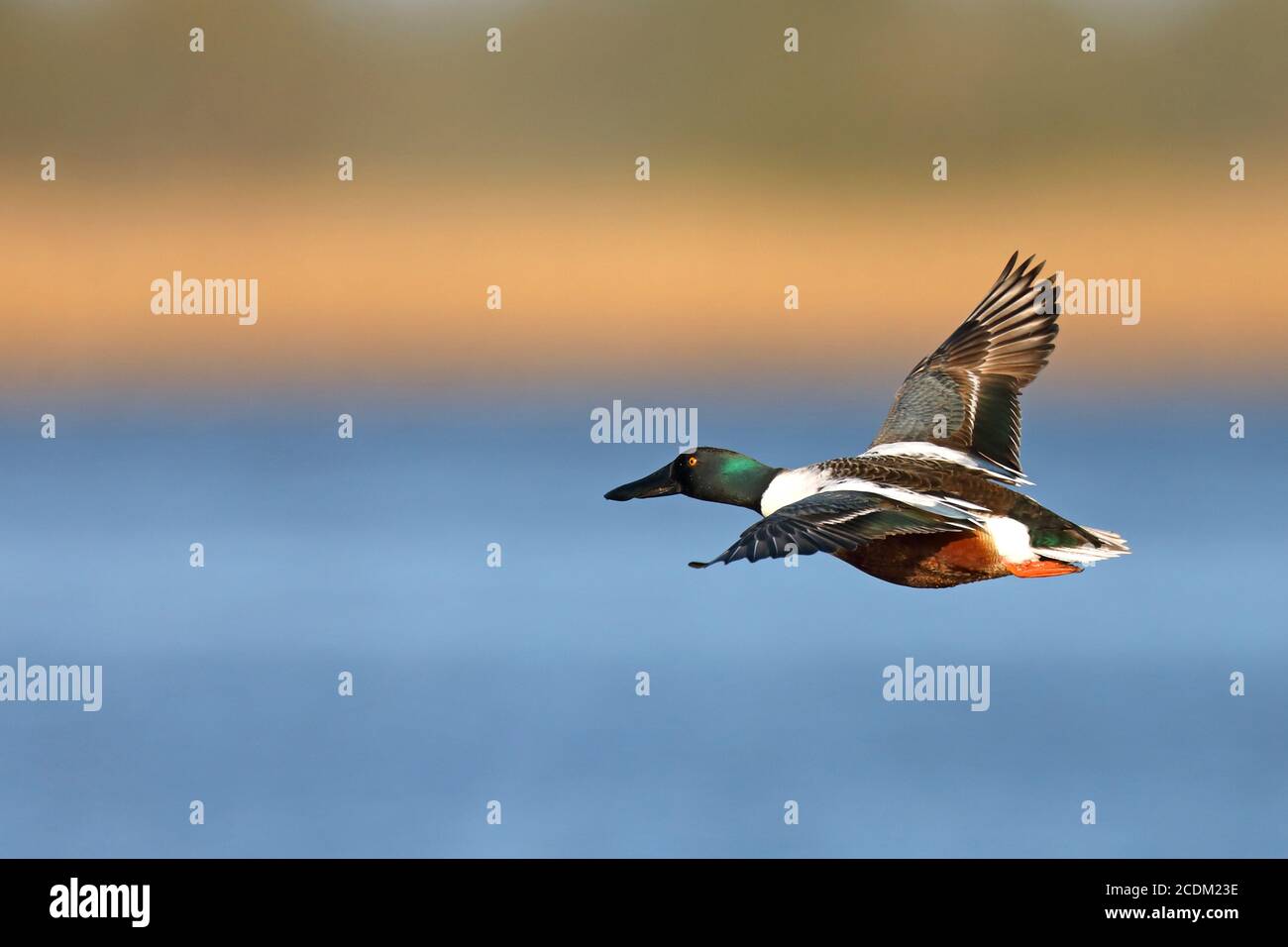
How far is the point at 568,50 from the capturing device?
21.0 m

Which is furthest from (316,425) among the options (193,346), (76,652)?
(76,652)

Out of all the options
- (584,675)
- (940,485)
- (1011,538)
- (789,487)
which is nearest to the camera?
(1011,538)

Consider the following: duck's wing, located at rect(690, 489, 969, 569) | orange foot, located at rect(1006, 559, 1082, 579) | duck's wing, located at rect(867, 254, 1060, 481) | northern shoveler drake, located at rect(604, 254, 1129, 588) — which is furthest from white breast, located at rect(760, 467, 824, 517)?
orange foot, located at rect(1006, 559, 1082, 579)

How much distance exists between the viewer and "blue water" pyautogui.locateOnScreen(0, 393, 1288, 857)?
33.7ft

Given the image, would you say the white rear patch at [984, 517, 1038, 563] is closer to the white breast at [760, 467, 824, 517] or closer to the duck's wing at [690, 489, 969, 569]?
the duck's wing at [690, 489, 969, 569]

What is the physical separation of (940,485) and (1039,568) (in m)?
0.37

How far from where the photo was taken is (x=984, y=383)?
19.8 ft

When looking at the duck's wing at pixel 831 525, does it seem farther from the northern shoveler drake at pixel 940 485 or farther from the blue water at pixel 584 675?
the blue water at pixel 584 675

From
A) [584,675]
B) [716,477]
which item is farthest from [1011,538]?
[584,675]

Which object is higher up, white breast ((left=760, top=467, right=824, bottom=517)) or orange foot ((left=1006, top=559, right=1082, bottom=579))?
white breast ((left=760, top=467, right=824, bottom=517))

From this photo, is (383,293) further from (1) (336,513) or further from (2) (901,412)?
(2) (901,412)

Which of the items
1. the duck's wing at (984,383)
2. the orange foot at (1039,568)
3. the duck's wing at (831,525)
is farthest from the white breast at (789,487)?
the orange foot at (1039,568)

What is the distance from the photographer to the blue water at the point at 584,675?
10266 mm

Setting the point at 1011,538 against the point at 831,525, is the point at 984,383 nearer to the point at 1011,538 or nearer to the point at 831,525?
the point at 1011,538
